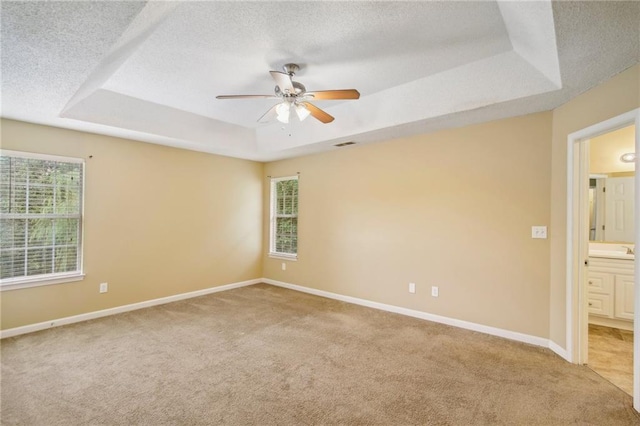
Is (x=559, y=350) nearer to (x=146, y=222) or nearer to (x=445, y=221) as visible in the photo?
(x=445, y=221)

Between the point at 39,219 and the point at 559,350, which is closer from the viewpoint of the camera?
the point at 559,350

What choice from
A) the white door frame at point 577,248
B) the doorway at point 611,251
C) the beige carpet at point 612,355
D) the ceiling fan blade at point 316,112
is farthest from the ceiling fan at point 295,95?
the beige carpet at point 612,355

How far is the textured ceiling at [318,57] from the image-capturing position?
5.80 feet

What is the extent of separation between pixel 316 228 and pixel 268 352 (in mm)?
2478

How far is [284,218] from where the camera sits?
5738 millimetres

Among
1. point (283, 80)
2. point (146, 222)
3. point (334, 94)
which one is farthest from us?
point (146, 222)

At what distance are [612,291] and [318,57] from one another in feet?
14.0

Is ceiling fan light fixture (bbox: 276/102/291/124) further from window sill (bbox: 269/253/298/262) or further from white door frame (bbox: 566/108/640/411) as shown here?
window sill (bbox: 269/253/298/262)

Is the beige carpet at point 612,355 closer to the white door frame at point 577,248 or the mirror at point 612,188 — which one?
the white door frame at point 577,248

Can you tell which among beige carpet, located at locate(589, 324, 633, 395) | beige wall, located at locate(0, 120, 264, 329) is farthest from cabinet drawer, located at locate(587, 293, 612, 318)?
beige wall, located at locate(0, 120, 264, 329)

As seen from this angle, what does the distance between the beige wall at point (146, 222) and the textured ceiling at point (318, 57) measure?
1.14 ft

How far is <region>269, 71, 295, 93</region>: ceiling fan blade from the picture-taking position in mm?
2283

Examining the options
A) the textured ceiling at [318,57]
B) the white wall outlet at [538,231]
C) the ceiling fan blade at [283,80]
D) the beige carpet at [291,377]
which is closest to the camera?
the textured ceiling at [318,57]

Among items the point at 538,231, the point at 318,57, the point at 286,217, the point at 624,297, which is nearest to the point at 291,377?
the point at 318,57
